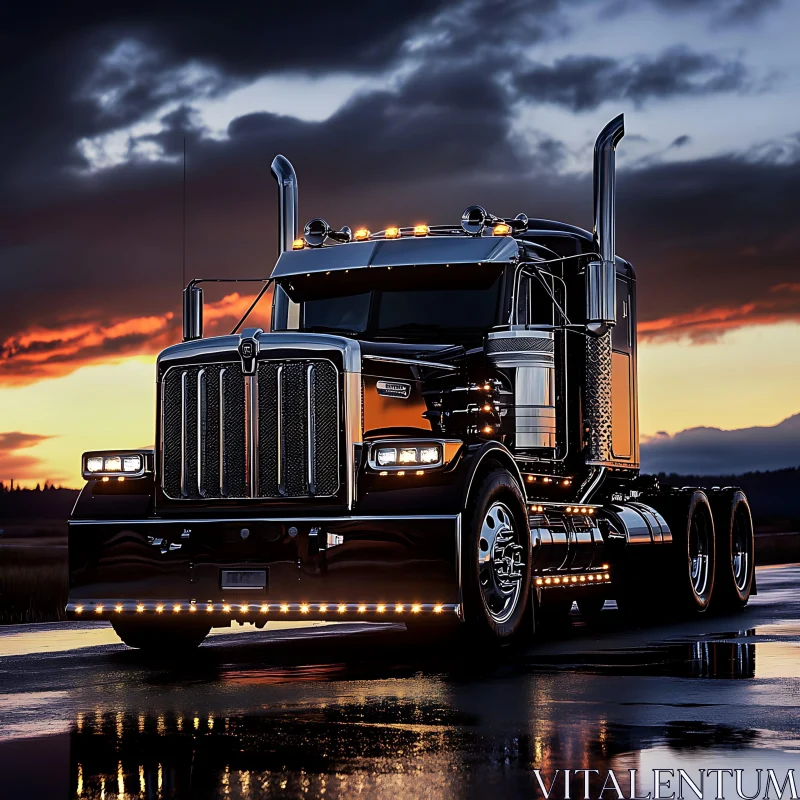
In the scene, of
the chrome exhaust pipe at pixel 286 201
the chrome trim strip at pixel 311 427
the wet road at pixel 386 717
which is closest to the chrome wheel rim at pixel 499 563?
the wet road at pixel 386 717

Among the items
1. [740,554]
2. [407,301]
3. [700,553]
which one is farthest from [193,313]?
[740,554]

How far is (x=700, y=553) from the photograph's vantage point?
1914cm

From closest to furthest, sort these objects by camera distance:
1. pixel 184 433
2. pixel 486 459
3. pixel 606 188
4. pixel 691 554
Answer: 1. pixel 486 459
2. pixel 184 433
3. pixel 606 188
4. pixel 691 554

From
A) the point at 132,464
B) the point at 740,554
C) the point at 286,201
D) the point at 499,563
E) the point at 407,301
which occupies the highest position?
the point at 286,201

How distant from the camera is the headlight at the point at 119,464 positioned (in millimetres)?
13338

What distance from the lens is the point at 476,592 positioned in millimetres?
12211

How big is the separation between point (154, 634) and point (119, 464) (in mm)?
1520

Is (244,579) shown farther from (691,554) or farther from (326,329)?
(691,554)

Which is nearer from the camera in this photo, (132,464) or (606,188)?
(132,464)

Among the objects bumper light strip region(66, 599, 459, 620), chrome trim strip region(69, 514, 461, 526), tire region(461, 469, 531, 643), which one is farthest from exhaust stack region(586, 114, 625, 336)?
bumper light strip region(66, 599, 459, 620)

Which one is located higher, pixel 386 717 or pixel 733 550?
pixel 733 550

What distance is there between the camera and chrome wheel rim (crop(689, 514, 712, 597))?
18781 mm


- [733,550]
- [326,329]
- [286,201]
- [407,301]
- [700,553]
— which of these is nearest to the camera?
[407,301]

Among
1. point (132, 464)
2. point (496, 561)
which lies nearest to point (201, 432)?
point (132, 464)
